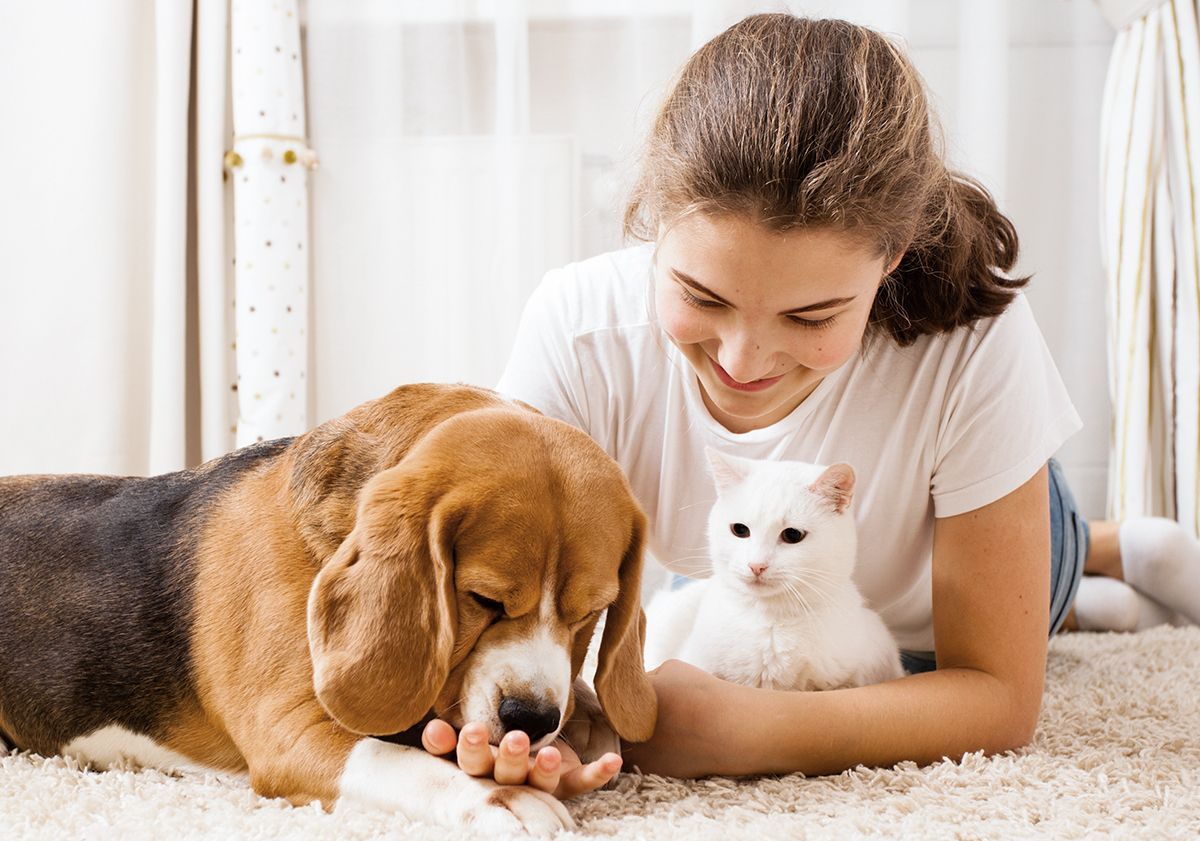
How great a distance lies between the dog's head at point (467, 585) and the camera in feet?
3.95

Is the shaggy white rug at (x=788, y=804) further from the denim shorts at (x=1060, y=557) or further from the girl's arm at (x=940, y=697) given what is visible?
the denim shorts at (x=1060, y=557)

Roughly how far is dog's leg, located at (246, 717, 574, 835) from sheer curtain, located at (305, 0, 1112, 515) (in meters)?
2.05

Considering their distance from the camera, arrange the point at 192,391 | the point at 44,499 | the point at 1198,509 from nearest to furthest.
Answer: the point at 44,499 → the point at 1198,509 → the point at 192,391

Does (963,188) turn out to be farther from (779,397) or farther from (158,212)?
(158,212)

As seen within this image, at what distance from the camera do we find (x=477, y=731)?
1.15 m

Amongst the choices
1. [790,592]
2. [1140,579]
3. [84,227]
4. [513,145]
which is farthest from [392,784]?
[84,227]

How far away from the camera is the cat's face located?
1.58 metres

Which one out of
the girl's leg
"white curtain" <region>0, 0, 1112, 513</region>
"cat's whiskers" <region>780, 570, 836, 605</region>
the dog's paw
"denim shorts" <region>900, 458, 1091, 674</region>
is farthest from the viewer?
"white curtain" <region>0, 0, 1112, 513</region>

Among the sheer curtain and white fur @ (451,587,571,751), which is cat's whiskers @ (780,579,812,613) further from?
the sheer curtain

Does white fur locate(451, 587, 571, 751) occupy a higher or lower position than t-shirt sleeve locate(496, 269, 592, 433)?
lower

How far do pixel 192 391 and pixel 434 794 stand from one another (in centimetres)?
245

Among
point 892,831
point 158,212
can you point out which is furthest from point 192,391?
point 892,831

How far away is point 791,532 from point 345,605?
68cm

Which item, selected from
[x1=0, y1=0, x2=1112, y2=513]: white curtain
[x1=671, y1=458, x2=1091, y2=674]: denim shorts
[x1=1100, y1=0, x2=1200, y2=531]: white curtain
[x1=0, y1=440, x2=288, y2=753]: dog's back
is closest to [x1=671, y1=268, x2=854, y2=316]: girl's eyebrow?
[x1=0, y1=440, x2=288, y2=753]: dog's back
